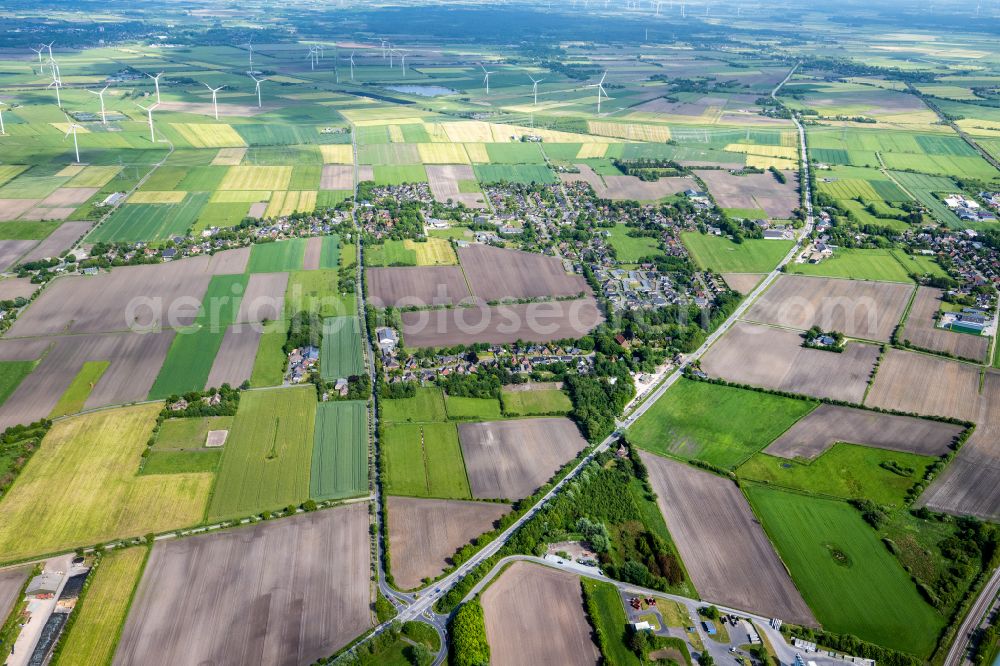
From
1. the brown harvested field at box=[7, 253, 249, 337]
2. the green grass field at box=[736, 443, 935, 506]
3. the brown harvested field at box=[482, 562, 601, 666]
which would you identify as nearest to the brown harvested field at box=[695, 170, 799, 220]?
the green grass field at box=[736, 443, 935, 506]

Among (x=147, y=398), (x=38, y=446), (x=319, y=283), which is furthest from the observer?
(x=319, y=283)

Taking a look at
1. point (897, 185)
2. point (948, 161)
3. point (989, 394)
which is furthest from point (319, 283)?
point (948, 161)

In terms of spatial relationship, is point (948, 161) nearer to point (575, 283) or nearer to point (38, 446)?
point (575, 283)

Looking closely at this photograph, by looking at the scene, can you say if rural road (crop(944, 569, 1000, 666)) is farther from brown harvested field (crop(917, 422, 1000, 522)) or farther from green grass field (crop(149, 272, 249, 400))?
green grass field (crop(149, 272, 249, 400))

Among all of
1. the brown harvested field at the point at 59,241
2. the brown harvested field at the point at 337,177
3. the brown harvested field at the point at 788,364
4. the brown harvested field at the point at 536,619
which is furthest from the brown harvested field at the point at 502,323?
the brown harvested field at the point at 337,177

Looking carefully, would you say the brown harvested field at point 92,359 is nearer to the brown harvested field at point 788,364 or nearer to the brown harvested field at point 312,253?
the brown harvested field at point 312,253

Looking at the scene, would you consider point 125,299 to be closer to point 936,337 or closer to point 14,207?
point 14,207

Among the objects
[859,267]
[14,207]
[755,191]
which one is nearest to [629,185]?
[755,191]
